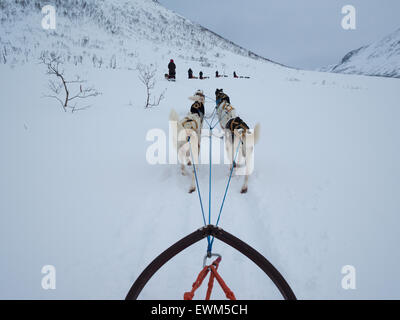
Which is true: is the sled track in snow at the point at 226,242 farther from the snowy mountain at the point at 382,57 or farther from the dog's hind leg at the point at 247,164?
the snowy mountain at the point at 382,57

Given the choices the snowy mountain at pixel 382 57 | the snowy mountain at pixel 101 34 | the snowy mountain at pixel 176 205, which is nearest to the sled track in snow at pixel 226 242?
the snowy mountain at pixel 176 205

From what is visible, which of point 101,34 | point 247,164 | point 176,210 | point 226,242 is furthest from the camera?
point 101,34

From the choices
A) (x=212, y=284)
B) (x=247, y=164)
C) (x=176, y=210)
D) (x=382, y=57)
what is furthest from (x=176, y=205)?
(x=382, y=57)

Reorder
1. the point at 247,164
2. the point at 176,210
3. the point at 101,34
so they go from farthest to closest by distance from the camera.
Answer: the point at 101,34
the point at 247,164
the point at 176,210

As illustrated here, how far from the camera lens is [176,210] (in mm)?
2188

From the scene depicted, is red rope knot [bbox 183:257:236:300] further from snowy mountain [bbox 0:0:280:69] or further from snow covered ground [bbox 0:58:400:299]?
snowy mountain [bbox 0:0:280:69]

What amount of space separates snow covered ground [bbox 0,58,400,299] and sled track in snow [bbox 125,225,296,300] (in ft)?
2.14

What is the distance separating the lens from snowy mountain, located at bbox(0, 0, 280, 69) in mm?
13352

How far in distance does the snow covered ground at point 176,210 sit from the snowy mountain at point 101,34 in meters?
9.65

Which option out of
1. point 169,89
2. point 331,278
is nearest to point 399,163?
point 331,278

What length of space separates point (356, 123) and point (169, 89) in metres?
6.47

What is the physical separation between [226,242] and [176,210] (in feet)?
4.27

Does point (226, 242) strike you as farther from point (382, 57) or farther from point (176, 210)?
point (382, 57)
